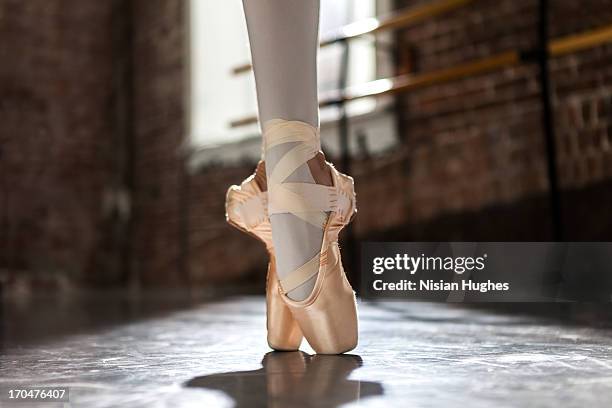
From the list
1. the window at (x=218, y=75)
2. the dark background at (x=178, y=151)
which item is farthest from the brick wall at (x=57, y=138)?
the window at (x=218, y=75)

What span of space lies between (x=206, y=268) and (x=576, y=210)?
7.87ft

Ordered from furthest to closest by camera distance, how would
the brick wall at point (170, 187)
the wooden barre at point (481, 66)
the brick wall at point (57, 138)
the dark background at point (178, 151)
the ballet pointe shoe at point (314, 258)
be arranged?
1. the brick wall at point (57, 138)
2. the brick wall at point (170, 187)
3. the dark background at point (178, 151)
4. the wooden barre at point (481, 66)
5. the ballet pointe shoe at point (314, 258)

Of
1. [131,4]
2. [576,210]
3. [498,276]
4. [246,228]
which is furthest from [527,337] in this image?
[131,4]

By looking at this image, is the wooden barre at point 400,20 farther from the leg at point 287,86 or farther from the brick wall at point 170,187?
the leg at point 287,86

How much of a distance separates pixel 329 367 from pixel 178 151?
399 centimetres

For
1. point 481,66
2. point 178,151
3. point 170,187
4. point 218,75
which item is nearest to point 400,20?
point 481,66

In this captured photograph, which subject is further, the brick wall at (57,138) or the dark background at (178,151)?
the brick wall at (57,138)

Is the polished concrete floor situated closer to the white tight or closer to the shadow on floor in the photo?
the shadow on floor

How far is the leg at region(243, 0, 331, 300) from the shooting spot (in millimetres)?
848

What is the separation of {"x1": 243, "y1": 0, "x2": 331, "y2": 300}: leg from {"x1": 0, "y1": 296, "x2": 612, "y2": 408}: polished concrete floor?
0.43 feet

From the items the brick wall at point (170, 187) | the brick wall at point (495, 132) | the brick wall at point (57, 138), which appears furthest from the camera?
the brick wall at point (57, 138)

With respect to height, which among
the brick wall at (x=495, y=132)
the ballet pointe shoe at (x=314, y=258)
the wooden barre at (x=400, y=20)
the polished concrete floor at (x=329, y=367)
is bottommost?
the polished concrete floor at (x=329, y=367)

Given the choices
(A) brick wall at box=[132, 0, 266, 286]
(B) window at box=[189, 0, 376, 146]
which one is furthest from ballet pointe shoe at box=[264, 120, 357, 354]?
(B) window at box=[189, 0, 376, 146]

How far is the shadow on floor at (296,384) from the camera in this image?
592 millimetres
